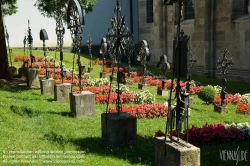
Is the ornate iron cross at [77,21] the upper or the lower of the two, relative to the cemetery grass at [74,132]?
upper

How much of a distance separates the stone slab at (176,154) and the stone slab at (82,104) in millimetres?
5168

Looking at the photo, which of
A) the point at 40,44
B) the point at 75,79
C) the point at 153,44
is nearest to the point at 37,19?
the point at 40,44

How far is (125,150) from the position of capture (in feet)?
26.0

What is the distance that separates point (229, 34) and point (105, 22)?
15.3m

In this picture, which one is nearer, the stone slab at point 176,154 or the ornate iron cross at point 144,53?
the stone slab at point 176,154

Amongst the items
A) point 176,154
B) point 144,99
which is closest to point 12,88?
point 144,99

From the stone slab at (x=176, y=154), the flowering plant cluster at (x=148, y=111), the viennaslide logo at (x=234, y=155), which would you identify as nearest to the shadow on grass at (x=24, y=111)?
the flowering plant cluster at (x=148, y=111)

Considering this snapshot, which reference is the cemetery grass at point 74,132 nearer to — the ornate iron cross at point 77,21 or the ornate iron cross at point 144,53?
the ornate iron cross at point 77,21

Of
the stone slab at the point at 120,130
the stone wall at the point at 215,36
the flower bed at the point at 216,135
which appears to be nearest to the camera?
the stone slab at the point at 120,130

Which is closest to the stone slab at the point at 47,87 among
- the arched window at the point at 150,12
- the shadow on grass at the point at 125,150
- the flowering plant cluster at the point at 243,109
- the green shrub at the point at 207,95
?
the green shrub at the point at 207,95

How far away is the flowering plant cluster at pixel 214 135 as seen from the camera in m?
8.48

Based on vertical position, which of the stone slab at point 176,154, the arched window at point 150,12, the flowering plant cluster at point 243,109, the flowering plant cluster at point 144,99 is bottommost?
the flowering plant cluster at point 243,109

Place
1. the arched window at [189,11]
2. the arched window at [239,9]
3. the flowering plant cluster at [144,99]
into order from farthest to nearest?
the arched window at [189,11]
the arched window at [239,9]
the flowering plant cluster at [144,99]

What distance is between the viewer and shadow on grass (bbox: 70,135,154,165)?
291 inches
